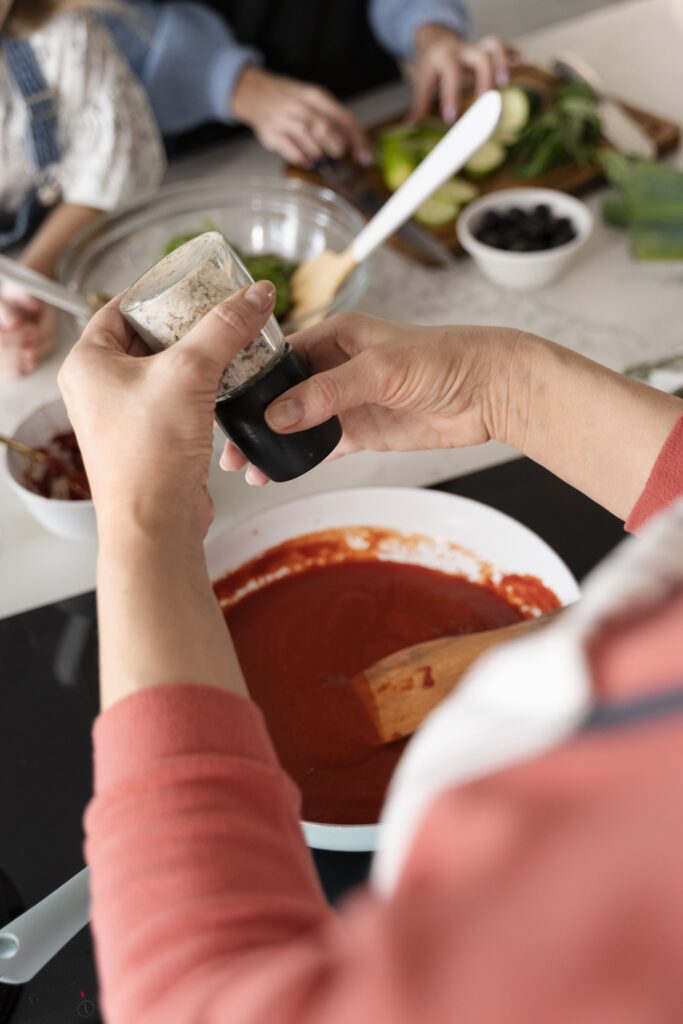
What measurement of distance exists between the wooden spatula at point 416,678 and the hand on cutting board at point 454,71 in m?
1.11

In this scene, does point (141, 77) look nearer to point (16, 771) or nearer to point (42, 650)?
point (42, 650)

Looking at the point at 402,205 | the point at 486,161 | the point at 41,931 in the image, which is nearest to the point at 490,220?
the point at 486,161

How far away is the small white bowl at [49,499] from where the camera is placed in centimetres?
99

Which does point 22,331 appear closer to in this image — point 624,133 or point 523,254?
point 523,254

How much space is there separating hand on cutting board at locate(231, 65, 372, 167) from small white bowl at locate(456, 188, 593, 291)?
0.92ft

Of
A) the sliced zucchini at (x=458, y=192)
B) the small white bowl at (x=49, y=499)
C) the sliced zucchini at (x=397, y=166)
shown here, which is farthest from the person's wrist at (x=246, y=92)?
the small white bowl at (x=49, y=499)

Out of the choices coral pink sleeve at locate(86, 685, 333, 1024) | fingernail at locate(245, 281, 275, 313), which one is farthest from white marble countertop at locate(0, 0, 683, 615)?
coral pink sleeve at locate(86, 685, 333, 1024)

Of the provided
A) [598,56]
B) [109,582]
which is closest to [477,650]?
[109,582]

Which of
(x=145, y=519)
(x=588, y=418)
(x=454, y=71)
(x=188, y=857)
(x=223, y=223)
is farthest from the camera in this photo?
(x=454, y=71)

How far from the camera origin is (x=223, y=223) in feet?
4.66

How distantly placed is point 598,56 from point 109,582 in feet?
5.69

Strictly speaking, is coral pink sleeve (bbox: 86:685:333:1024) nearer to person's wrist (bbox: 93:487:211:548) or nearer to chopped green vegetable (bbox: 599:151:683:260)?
person's wrist (bbox: 93:487:211:548)

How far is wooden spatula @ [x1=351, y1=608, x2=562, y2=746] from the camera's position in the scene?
829 mm

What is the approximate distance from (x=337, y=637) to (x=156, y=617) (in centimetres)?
42
